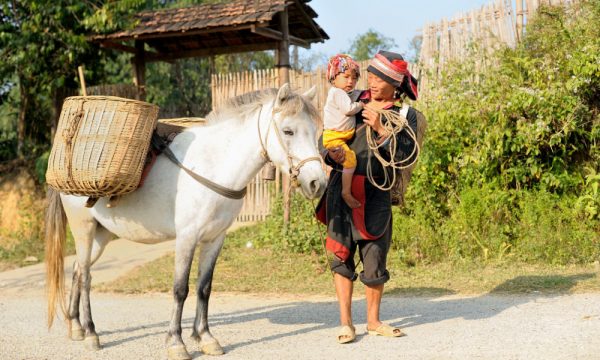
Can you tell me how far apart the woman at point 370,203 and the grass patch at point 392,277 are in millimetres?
2112

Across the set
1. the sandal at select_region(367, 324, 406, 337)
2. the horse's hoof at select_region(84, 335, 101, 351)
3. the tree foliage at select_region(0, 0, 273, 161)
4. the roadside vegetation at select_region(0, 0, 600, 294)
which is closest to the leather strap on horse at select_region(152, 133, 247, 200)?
the sandal at select_region(367, 324, 406, 337)

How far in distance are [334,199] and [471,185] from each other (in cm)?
438

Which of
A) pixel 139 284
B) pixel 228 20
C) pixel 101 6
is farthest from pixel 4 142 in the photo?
pixel 139 284

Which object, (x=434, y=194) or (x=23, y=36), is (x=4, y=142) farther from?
(x=434, y=194)

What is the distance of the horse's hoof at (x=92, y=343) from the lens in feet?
17.9

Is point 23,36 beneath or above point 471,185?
above

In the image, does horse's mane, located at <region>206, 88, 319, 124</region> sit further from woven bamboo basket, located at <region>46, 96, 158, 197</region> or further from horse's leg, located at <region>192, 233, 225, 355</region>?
horse's leg, located at <region>192, 233, 225, 355</region>

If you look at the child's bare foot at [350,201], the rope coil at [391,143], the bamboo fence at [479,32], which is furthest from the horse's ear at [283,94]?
the bamboo fence at [479,32]

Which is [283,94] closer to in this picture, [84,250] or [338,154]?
[338,154]

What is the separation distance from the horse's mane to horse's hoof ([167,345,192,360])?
1.72 metres

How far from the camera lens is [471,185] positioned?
9.18m

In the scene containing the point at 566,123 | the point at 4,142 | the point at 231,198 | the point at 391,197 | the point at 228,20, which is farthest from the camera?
the point at 4,142

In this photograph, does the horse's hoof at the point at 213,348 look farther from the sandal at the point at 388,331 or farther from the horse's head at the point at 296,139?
the horse's head at the point at 296,139

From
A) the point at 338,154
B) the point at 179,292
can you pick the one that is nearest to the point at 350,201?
the point at 338,154
